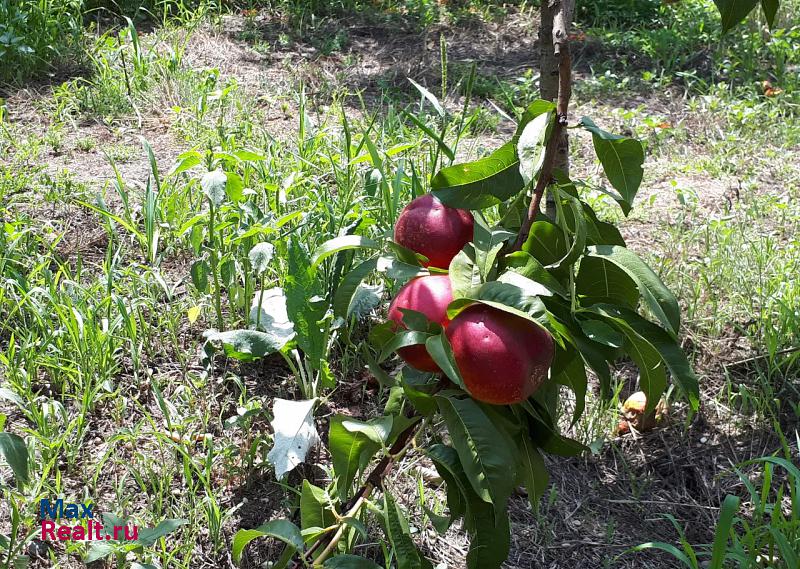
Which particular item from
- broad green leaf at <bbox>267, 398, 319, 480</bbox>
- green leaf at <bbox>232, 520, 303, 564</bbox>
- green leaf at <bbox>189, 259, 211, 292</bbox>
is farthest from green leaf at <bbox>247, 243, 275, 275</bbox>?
green leaf at <bbox>232, 520, 303, 564</bbox>

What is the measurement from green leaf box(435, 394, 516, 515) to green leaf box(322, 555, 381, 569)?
271mm

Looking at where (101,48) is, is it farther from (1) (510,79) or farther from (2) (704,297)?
(2) (704,297)

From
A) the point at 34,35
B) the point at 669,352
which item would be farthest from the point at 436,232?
the point at 34,35

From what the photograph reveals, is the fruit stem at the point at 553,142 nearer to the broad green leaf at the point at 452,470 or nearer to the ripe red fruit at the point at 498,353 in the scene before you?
the ripe red fruit at the point at 498,353

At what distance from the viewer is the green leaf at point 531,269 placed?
1353 millimetres

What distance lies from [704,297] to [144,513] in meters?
1.83

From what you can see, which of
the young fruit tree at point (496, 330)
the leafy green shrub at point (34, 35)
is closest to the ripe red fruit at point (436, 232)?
the young fruit tree at point (496, 330)

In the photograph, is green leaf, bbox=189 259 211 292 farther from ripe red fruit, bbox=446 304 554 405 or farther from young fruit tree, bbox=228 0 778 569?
ripe red fruit, bbox=446 304 554 405

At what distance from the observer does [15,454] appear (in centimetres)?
156

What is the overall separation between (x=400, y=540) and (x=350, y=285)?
0.48m

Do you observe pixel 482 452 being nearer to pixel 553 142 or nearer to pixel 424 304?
pixel 424 304

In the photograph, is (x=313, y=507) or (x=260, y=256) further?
(x=260, y=256)

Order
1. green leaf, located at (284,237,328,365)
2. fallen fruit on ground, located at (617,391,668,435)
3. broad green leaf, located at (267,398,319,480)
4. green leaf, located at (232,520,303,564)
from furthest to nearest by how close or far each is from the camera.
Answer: fallen fruit on ground, located at (617,391,668,435)
green leaf, located at (284,237,328,365)
broad green leaf, located at (267,398,319,480)
green leaf, located at (232,520,303,564)

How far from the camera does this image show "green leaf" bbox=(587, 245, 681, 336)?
1.40 m
